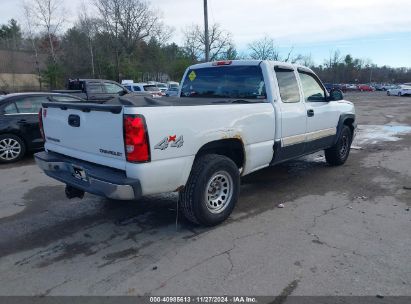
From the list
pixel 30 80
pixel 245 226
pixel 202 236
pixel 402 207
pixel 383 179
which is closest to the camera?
pixel 202 236

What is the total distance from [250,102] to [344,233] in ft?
6.37

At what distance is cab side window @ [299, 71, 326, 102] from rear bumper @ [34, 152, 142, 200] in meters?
3.47

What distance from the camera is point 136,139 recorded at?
11.1 feet

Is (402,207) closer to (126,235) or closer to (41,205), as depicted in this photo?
(126,235)

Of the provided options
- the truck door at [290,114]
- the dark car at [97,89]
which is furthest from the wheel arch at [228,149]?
the dark car at [97,89]

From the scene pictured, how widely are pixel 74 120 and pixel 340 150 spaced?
5.28 meters

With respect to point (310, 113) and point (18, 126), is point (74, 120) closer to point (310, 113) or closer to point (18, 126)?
point (310, 113)

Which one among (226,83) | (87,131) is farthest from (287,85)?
(87,131)

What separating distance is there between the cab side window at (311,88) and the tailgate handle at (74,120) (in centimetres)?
352

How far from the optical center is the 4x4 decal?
11.6 ft

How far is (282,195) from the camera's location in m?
5.59

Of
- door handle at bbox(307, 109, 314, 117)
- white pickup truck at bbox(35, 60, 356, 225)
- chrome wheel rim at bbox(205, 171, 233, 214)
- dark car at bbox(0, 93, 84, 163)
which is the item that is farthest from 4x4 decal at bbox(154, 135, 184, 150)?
dark car at bbox(0, 93, 84, 163)

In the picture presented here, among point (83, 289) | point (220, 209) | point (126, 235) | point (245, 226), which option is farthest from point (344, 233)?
point (83, 289)

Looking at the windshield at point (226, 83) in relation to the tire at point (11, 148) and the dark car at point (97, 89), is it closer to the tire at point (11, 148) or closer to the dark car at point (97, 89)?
the tire at point (11, 148)
